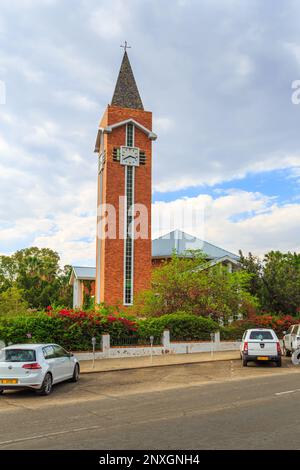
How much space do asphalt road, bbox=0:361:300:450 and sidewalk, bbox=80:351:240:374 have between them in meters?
3.14

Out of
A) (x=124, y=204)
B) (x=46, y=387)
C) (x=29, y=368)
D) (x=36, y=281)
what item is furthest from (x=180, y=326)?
(x=36, y=281)

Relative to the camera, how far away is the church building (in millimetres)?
41219

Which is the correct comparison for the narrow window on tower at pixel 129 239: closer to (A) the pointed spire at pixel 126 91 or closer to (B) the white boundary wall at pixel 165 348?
(A) the pointed spire at pixel 126 91

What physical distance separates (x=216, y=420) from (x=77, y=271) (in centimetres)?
4345

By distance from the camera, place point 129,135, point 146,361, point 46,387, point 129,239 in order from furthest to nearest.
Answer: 1. point 129,135
2. point 129,239
3. point 146,361
4. point 46,387

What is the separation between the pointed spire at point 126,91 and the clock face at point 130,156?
482cm

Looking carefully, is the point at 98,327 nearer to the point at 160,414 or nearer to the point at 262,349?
the point at 262,349

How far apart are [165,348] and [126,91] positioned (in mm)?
28840

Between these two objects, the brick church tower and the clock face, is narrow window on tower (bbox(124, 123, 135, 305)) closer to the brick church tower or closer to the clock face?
the brick church tower

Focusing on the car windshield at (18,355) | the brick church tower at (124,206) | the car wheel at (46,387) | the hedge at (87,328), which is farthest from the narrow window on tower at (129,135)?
the car wheel at (46,387)

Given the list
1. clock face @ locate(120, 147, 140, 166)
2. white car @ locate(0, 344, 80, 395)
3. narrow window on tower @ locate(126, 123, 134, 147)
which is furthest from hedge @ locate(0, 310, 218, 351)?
narrow window on tower @ locate(126, 123, 134, 147)

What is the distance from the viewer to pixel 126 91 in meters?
46.5
